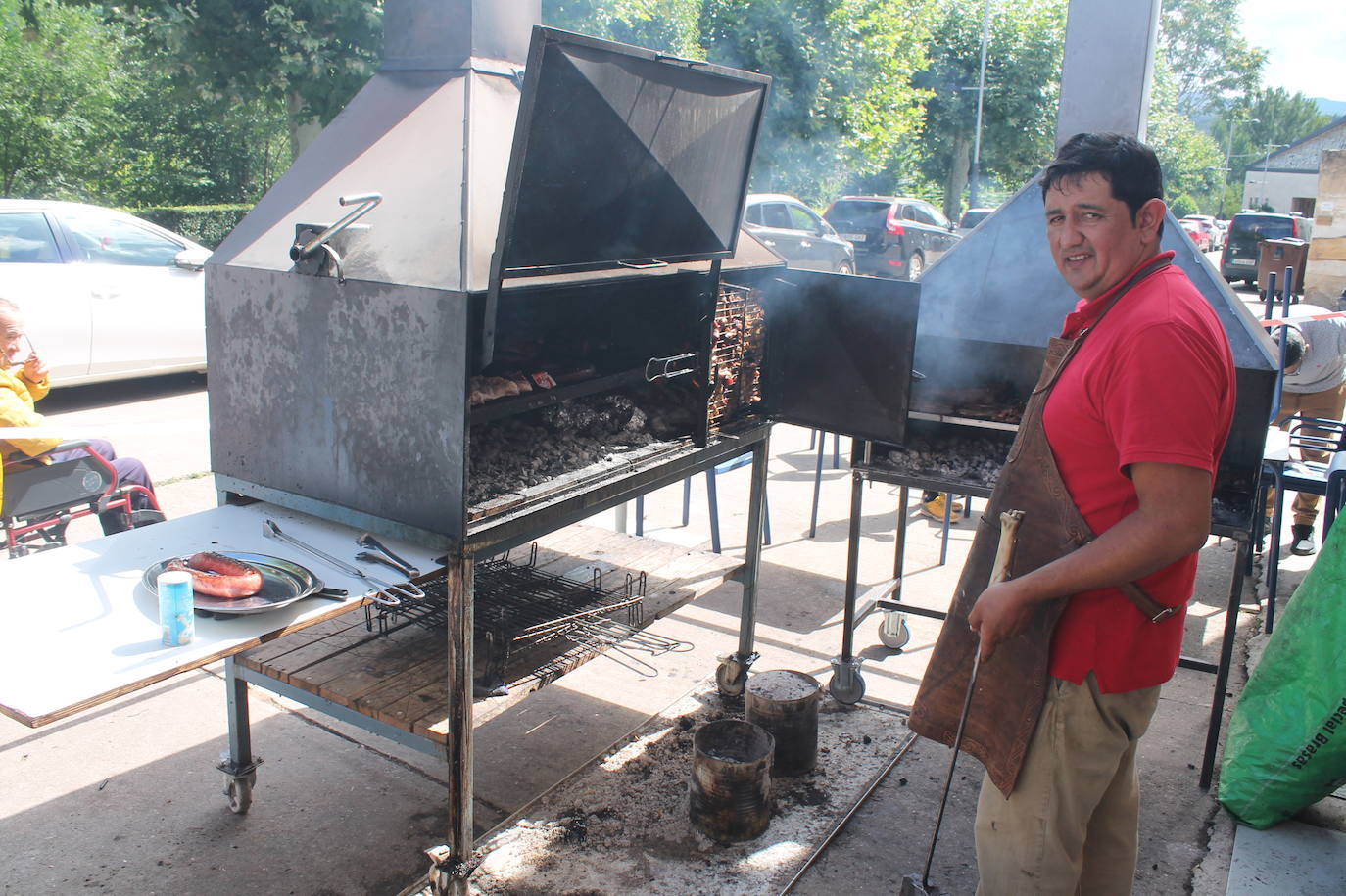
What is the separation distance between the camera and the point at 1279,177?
50.9 metres

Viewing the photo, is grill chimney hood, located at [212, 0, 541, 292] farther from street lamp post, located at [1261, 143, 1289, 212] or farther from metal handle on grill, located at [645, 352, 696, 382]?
street lamp post, located at [1261, 143, 1289, 212]

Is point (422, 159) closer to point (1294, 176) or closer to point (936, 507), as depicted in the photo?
point (936, 507)

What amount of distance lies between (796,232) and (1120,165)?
15.2 meters

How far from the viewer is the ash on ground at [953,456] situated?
4.01m

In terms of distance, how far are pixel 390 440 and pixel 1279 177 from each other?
196ft

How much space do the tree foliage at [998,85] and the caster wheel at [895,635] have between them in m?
28.2

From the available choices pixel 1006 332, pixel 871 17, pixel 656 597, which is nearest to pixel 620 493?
pixel 656 597

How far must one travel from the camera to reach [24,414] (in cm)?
450

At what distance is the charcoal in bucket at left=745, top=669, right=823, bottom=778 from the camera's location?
347 cm

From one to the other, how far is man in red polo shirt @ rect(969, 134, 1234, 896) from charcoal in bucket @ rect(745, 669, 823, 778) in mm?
1161

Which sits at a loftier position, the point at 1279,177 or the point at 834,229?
the point at 1279,177

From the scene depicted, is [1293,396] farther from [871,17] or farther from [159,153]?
[159,153]

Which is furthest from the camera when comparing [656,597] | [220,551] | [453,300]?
[656,597]

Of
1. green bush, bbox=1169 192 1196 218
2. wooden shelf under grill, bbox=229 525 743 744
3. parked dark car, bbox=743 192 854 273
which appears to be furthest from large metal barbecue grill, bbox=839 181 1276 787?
green bush, bbox=1169 192 1196 218
